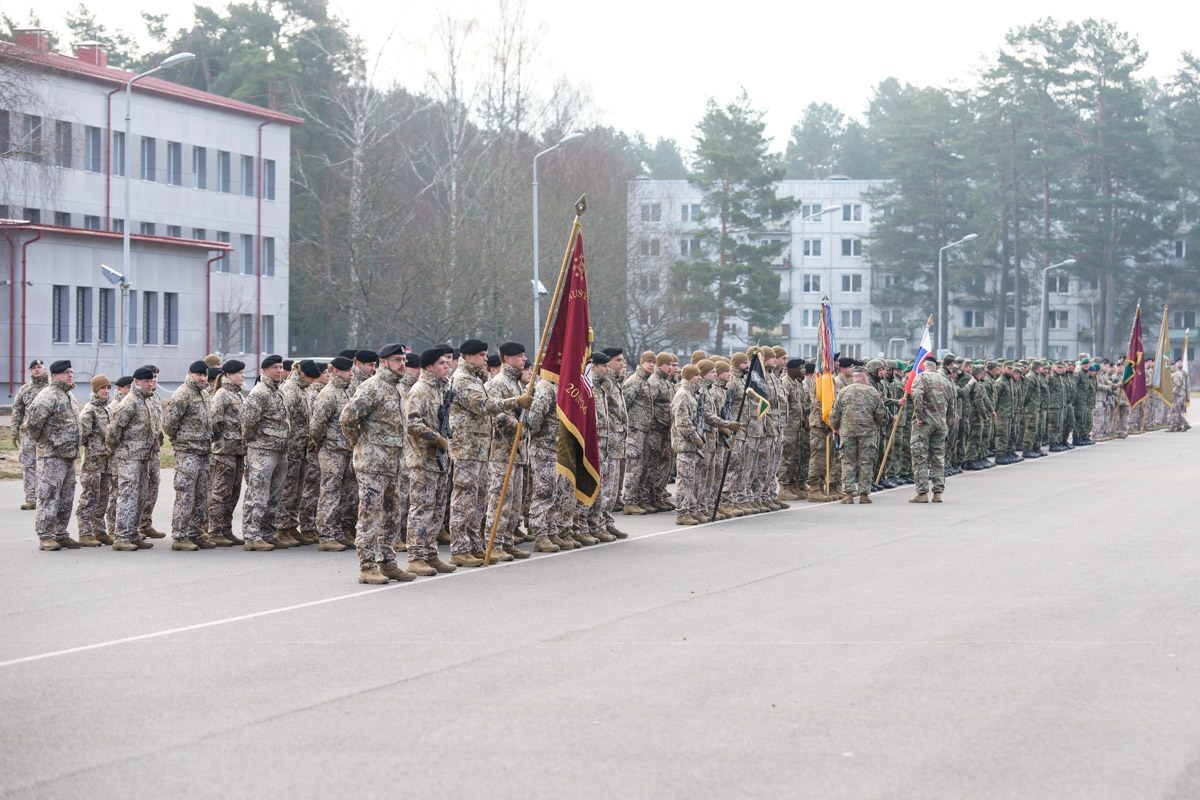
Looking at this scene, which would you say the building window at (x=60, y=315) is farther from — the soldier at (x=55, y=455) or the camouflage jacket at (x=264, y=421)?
the camouflage jacket at (x=264, y=421)

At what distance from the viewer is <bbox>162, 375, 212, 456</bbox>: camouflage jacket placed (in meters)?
15.4

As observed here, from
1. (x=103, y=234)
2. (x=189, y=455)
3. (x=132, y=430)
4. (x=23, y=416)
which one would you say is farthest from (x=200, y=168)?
(x=189, y=455)

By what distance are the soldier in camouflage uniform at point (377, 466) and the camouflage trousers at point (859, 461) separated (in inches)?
355

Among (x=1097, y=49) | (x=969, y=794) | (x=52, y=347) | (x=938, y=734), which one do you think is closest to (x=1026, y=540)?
(x=938, y=734)

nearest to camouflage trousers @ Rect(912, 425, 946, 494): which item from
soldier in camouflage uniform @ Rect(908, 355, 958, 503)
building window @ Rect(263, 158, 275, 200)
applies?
soldier in camouflage uniform @ Rect(908, 355, 958, 503)

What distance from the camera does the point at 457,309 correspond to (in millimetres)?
46594

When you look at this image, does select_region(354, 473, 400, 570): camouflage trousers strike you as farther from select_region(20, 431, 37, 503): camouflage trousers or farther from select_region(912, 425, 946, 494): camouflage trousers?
select_region(912, 425, 946, 494): camouflage trousers

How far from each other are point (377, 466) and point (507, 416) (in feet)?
6.09

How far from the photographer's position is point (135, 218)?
55.9 metres

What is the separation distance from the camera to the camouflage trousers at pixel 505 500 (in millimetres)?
14234

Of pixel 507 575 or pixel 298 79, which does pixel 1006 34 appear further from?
pixel 507 575

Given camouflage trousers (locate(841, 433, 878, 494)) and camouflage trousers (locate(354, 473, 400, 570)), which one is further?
camouflage trousers (locate(841, 433, 878, 494))

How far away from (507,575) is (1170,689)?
6.34 m

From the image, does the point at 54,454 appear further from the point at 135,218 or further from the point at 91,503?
the point at 135,218
